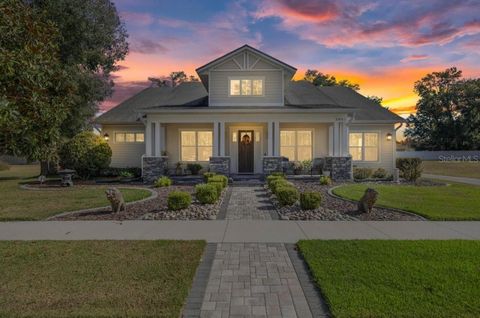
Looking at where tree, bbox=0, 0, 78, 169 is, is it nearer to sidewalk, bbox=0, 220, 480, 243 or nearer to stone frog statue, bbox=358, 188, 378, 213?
sidewalk, bbox=0, 220, 480, 243

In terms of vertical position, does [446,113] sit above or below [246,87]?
above

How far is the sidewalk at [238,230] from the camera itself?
6.48 meters

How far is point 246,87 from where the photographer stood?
1753 cm

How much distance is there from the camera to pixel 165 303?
140 inches

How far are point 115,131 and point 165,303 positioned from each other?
60.6 ft

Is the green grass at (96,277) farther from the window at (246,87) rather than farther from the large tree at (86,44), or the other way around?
the window at (246,87)

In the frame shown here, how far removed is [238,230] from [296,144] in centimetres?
1228

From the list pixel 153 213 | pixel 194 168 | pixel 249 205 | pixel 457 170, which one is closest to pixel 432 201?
pixel 249 205

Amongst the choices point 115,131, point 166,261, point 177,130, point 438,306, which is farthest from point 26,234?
point 115,131

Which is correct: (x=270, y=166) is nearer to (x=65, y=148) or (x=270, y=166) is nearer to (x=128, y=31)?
(x=65, y=148)

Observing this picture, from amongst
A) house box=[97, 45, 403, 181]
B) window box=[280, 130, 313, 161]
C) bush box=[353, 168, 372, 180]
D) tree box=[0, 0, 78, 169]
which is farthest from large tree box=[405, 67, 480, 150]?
tree box=[0, 0, 78, 169]

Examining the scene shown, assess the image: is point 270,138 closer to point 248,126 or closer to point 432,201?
point 248,126

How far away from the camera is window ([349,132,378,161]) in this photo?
64.7 ft

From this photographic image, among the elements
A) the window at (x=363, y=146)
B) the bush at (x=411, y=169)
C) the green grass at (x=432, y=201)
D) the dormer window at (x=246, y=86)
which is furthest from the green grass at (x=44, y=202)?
the bush at (x=411, y=169)
